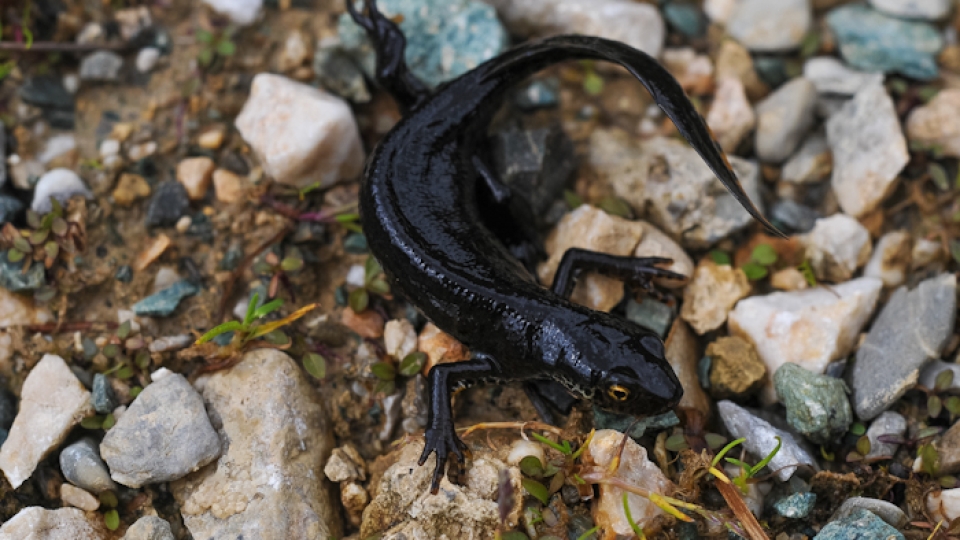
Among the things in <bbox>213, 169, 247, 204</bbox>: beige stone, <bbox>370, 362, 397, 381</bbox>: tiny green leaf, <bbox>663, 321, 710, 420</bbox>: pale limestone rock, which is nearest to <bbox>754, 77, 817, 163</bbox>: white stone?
<bbox>663, 321, 710, 420</bbox>: pale limestone rock

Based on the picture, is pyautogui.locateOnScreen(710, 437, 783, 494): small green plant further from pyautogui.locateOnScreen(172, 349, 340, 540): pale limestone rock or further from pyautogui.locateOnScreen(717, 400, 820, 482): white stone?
pyautogui.locateOnScreen(172, 349, 340, 540): pale limestone rock

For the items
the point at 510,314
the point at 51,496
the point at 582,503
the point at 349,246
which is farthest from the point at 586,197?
the point at 51,496

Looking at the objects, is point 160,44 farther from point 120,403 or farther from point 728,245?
point 728,245

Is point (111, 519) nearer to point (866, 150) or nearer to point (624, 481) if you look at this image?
point (624, 481)

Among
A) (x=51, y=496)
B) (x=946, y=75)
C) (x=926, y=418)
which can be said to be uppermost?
(x=946, y=75)

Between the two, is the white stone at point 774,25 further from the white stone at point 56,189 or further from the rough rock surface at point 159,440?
the white stone at point 56,189
